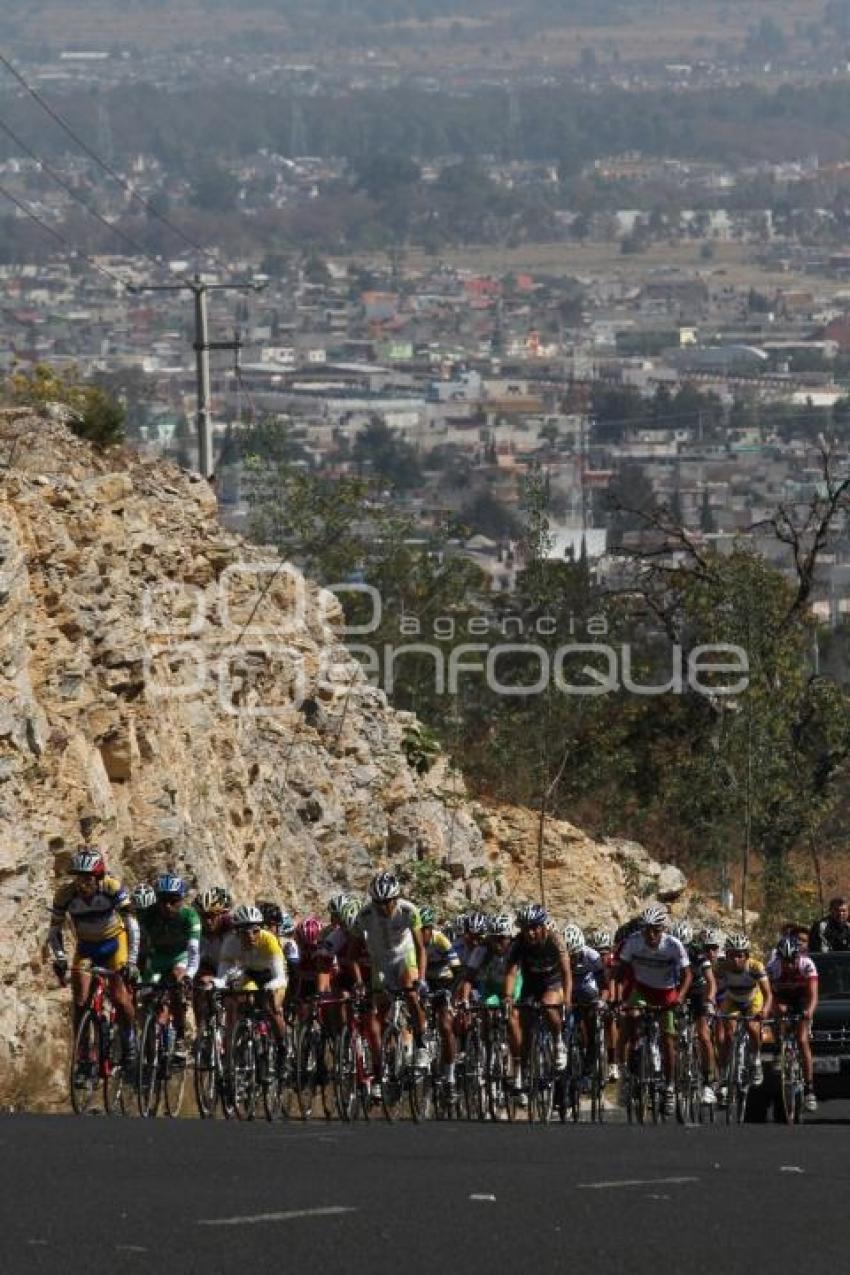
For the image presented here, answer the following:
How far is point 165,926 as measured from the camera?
1969cm

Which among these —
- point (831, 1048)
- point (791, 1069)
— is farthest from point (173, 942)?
point (831, 1048)

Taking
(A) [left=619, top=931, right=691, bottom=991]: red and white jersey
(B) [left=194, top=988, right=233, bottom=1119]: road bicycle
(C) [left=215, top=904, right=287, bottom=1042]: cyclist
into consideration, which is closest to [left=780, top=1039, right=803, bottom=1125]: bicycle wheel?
(A) [left=619, top=931, right=691, bottom=991]: red and white jersey

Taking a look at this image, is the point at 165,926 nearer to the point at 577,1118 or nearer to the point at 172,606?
the point at 577,1118

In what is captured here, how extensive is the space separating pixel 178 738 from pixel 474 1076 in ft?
27.9

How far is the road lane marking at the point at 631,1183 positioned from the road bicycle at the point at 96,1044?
17.4 ft

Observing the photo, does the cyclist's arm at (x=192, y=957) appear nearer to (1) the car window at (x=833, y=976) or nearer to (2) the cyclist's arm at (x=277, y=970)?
(2) the cyclist's arm at (x=277, y=970)

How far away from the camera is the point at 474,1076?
21203 mm

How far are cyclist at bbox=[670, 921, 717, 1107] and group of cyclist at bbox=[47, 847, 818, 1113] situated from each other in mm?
17

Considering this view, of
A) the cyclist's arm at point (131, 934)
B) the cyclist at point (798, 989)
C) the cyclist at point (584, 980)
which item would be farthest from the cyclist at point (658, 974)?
the cyclist's arm at point (131, 934)

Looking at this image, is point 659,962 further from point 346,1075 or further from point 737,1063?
point 346,1075

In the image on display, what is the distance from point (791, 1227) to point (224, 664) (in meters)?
19.9

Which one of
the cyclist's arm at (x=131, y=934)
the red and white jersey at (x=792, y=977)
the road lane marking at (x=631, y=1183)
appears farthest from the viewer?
the red and white jersey at (x=792, y=977)

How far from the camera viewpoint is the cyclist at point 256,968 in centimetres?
1961

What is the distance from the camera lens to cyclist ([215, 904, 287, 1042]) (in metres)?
19.6
